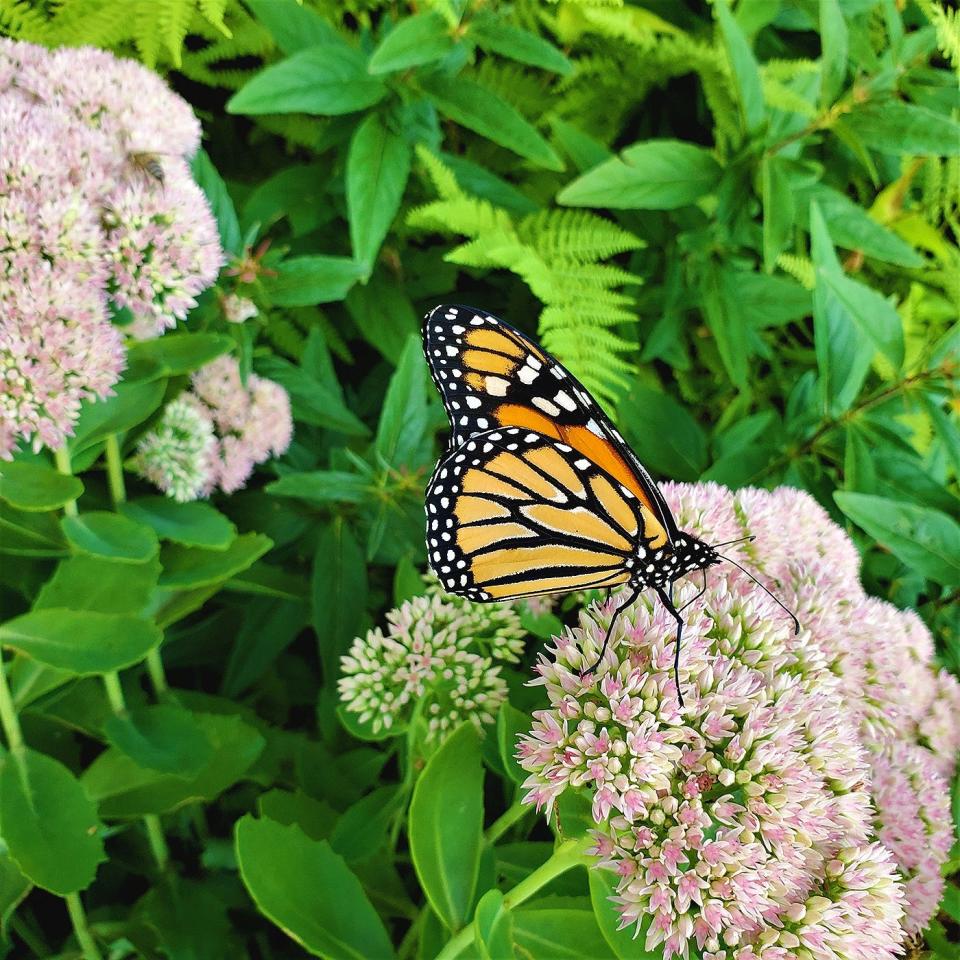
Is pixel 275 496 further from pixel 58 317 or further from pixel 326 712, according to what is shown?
pixel 58 317

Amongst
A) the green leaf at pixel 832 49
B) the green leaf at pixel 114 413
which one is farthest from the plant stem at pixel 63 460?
the green leaf at pixel 832 49

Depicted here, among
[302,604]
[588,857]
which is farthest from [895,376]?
[302,604]

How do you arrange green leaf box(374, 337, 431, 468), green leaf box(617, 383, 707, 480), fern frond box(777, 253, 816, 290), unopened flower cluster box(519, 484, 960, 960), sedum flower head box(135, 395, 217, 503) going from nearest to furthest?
unopened flower cluster box(519, 484, 960, 960) < sedum flower head box(135, 395, 217, 503) < green leaf box(374, 337, 431, 468) < green leaf box(617, 383, 707, 480) < fern frond box(777, 253, 816, 290)

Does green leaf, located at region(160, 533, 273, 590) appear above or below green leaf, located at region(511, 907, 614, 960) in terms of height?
above

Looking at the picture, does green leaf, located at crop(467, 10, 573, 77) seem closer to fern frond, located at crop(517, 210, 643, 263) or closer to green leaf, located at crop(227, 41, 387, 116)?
green leaf, located at crop(227, 41, 387, 116)

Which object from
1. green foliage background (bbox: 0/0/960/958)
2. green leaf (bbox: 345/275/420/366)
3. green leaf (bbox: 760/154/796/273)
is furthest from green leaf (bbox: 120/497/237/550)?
green leaf (bbox: 760/154/796/273)
